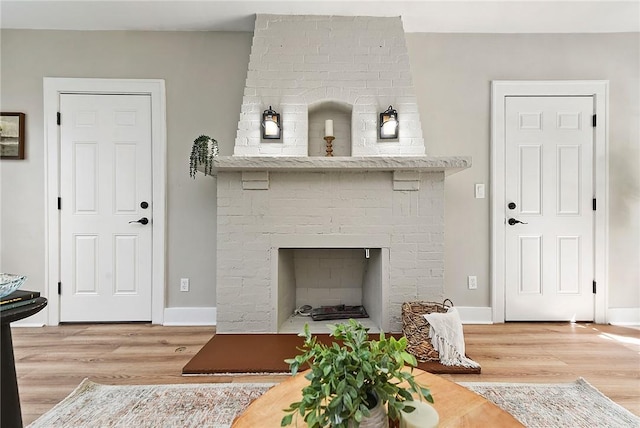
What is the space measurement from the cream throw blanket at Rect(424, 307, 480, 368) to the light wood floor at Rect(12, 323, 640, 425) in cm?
13

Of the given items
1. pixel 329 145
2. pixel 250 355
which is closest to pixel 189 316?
pixel 250 355

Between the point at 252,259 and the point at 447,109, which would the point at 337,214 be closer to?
the point at 252,259

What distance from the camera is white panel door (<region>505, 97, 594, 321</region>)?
2848 mm

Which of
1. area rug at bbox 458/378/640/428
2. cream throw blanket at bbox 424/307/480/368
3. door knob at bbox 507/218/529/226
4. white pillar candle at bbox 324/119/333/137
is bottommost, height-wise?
area rug at bbox 458/378/640/428

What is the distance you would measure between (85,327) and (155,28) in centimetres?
259

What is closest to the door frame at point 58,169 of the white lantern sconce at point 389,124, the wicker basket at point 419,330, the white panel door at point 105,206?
the white panel door at point 105,206

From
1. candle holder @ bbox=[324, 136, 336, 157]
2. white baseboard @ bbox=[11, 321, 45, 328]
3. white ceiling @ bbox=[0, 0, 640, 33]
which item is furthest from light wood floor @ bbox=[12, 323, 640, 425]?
white ceiling @ bbox=[0, 0, 640, 33]

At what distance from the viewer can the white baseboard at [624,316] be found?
2826 millimetres

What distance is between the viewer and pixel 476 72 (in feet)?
9.41

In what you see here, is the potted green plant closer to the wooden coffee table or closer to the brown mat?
the wooden coffee table

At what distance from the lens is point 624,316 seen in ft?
9.29

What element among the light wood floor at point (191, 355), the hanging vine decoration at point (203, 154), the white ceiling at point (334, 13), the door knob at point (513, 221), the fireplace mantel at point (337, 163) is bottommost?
the light wood floor at point (191, 355)

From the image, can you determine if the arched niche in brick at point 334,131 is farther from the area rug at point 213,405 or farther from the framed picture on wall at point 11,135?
the framed picture on wall at point 11,135

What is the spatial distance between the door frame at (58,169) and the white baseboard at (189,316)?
0.24 feet
